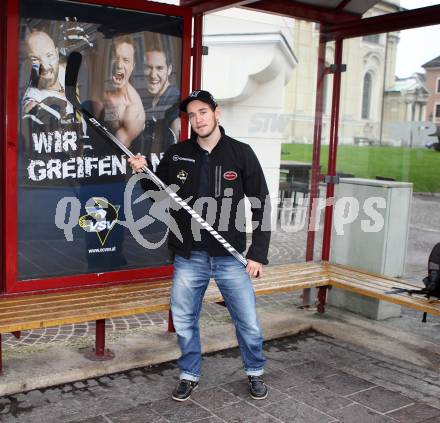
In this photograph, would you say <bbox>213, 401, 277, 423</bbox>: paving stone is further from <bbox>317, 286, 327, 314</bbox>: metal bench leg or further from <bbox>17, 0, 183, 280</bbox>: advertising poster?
<bbox>317, 286, 327, 314</bbox>: metal bench leg

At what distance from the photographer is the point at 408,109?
616cm

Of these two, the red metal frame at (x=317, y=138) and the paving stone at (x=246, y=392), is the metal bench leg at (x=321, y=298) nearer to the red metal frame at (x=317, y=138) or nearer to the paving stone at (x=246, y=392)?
the red metal frame at (x=317, y=138)

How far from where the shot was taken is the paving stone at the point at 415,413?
378 centimetres

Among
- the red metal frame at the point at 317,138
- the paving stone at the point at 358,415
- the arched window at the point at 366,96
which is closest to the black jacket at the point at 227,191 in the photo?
the paving stone at the point at 358,415

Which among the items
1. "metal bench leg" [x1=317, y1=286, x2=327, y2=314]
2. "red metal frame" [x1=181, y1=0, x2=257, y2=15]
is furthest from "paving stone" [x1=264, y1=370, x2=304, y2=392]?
"red metal frame" [x1=181, y1=0, x2=257, y2=15]

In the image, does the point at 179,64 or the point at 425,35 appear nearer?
the point at 179,64

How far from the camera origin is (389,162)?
6.27m

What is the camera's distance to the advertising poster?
4039 mm

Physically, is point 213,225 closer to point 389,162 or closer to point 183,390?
point 183,390

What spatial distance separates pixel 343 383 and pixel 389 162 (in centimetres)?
277

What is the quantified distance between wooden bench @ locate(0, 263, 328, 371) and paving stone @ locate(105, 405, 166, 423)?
597mm

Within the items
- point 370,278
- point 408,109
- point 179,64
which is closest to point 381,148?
point 408,109

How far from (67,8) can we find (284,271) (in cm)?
276

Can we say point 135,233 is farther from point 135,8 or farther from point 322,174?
point 322,174
